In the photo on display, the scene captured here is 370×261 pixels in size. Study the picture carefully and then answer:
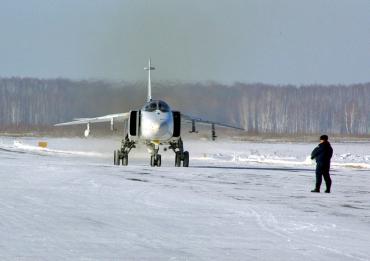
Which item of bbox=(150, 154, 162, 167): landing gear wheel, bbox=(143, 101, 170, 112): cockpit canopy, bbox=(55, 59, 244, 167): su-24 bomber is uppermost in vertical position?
bbox=(143, 101, 170, 112): cockpit canopy

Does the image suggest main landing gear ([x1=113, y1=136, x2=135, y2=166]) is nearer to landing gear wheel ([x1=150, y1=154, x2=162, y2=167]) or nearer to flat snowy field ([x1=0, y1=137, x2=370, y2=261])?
landing gear wheel ([x1=150, y1=154, x2=162, y2=167])

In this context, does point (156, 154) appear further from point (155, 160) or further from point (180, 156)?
point (180, 156)

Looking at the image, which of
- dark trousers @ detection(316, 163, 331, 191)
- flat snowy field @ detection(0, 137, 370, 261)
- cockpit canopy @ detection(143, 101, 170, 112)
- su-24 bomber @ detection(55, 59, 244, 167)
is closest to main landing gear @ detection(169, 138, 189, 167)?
su-24 bomber @ detection(55, 59, 244, 167)

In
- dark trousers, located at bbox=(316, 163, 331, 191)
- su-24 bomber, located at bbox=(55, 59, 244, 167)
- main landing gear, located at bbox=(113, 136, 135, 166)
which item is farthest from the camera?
main landing gear, located at bbox=(113, 136, 135, 166)

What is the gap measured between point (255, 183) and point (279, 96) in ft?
298

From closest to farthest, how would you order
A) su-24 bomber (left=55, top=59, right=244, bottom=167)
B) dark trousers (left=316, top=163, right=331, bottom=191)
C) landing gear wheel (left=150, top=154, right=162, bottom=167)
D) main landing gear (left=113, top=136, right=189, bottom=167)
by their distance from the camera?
dark trousers (left=316, top=163, right=331, bottom=191) → su-24 bomber (left=55, top=59, right=244, bottom=167) → landing gear wheel (left=150, top=154, right=162, bottom=167) → main landing gear (left=113, top=136, right=189, bottom=167)

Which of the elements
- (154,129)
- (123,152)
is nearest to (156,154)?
(154,129)

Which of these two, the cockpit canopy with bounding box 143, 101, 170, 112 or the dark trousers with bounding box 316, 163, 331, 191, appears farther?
the cockpit canopy with bounding box 143, 101, 170, 112

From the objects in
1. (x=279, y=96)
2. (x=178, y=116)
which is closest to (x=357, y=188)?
(x=178, y=116)

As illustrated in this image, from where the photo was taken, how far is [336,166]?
109ft

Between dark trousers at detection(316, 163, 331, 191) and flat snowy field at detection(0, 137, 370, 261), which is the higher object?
dark trousers at detection(316, 163, 331, 191)

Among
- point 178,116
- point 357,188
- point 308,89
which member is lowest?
point 357,188

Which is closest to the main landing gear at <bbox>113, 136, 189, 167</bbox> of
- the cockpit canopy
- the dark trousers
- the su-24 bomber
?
the su-24 bomber

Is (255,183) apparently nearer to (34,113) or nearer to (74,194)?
(74,194)
